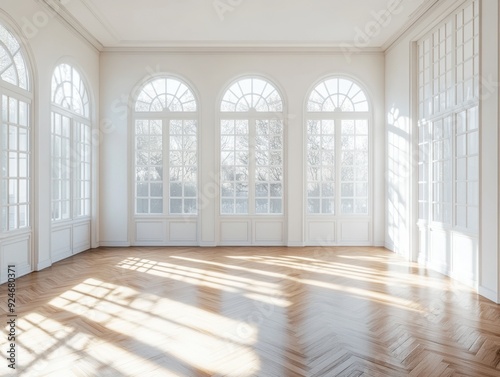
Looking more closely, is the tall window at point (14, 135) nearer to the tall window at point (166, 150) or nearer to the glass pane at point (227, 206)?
the tall window at point (166, 150)

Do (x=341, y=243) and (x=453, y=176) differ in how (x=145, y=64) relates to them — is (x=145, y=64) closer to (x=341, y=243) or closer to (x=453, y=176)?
(x=341, y=243)

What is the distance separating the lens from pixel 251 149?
7.21 metres

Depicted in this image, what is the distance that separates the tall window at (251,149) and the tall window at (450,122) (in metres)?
2.76

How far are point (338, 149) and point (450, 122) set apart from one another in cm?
249

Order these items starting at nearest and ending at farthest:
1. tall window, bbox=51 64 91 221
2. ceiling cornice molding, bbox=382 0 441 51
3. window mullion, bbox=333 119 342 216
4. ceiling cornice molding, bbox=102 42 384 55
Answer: ceiling cornice molding, bbox=382 0 441 51, tall window, bbox=51 64 91 221, ceiling cornice molding, bbox=102 42 384 55, window mullion, bbox=333 119 342 216

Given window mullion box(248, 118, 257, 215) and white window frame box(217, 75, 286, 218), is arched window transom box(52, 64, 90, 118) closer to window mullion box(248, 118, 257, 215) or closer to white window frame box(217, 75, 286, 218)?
white window frame box(217, 75, 286, 218)

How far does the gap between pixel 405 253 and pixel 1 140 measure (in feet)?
21.6

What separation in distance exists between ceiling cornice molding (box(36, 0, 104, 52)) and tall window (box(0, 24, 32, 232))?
1027mm

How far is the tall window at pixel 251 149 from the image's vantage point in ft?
23.6

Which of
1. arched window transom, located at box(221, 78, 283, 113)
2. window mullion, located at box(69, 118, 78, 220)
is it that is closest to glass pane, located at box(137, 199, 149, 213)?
window mullion, located at box(69, 118, 78, 220)

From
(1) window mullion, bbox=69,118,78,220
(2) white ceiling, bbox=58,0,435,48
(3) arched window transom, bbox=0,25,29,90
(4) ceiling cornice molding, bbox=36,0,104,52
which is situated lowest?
(1) window mullion, bbox=69,118,78,220

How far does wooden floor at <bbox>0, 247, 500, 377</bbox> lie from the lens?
95.7 inches

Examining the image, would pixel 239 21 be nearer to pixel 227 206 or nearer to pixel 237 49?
pixel 237 49

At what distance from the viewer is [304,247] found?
7066 millimetres
